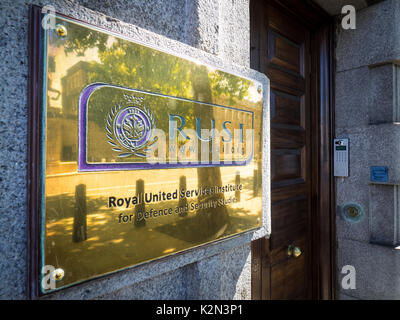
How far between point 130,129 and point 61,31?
35 centimetres

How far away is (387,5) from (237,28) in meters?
1.81

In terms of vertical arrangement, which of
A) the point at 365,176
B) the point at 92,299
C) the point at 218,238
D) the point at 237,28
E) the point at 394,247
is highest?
the point at 237,28

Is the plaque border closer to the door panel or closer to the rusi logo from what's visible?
the rusi logo

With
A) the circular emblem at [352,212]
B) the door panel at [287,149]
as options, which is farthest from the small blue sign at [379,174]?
the door panel at [287,149]

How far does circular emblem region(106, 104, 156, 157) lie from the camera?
82 cm

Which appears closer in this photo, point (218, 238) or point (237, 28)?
point (218, 238)

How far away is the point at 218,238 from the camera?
3.82 ft

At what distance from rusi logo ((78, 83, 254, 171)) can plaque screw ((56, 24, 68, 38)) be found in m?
0.16

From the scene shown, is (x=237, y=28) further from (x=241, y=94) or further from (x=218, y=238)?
(x=218, y=238)

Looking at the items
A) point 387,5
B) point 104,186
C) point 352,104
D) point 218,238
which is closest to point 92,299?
point 104,186

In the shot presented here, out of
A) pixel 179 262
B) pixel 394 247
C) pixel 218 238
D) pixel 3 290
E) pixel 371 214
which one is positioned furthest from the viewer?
pixel 371 214

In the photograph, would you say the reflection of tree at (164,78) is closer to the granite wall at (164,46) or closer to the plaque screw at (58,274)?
the granite wall at (164,46)

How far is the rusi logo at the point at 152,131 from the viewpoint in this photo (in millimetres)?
775

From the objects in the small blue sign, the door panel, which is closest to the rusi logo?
the door panel
